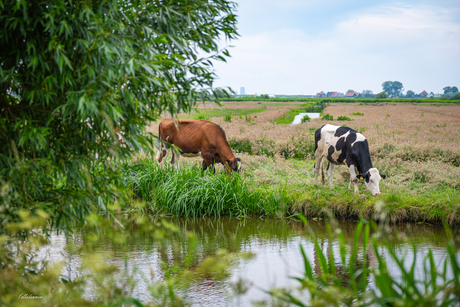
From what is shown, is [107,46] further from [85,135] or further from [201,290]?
[201,290]

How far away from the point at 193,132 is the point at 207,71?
773cm

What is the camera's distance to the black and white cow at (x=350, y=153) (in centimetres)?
999

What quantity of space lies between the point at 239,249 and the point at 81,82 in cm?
450

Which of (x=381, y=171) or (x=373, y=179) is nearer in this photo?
(x=373, y=179)

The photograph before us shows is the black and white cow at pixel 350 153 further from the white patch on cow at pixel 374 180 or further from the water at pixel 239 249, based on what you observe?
the water at pixel 239 249

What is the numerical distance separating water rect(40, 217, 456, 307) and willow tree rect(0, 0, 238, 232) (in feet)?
4.12

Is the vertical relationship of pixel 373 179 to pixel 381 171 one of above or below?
above

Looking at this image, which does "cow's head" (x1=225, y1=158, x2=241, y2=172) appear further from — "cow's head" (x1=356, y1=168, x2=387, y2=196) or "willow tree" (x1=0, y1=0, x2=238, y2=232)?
"willow tree" (x1=0, y1=0, x2=238, y2=232)

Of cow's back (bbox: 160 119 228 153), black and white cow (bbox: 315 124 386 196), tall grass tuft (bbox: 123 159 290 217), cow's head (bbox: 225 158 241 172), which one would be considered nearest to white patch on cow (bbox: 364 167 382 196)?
black and white cow (bbox: 315 124 386 196)

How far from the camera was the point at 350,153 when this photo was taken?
1076 cm

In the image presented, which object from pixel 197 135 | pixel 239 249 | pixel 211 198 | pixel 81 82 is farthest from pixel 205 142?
pixel 81 82

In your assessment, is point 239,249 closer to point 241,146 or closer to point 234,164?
point 234,164

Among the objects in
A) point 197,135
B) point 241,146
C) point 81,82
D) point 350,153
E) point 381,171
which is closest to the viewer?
Result: point 81,82

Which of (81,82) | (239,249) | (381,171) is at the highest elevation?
(81,82)
